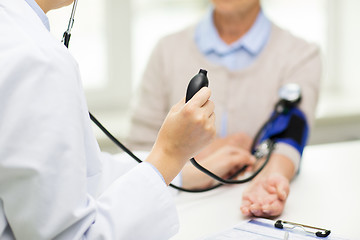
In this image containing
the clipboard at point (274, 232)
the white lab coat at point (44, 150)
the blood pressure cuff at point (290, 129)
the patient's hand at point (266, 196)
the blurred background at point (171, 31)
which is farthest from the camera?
the blurred background at point (171, 31)

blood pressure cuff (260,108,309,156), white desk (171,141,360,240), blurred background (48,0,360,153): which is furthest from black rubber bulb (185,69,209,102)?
blurred background (48,0,360,153)

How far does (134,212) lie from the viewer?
596mm

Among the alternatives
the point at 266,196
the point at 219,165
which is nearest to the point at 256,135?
the point at 219,165

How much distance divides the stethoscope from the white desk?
0.04 metres

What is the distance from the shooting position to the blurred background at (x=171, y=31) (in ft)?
6.47

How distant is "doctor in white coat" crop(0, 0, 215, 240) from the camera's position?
0.53 m

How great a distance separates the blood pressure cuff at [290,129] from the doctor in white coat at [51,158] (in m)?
0.62

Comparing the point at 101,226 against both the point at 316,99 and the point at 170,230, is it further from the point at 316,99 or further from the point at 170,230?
the point at 316,99

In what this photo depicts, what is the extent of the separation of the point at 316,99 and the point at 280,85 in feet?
0.35

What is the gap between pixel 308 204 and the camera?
0.96 m

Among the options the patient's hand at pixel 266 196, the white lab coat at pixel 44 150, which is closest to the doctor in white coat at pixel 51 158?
the white lab coat at pixel 44 150

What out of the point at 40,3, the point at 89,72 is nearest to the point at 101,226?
the point at 40,3

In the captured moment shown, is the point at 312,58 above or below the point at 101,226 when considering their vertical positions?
above

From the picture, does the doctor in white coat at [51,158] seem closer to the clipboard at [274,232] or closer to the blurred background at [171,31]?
the clipboard at [274,232]
